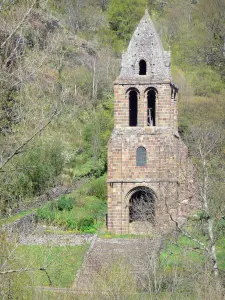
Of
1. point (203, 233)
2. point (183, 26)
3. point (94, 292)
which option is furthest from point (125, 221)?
point (183, 26)

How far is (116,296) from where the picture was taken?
43.8ft

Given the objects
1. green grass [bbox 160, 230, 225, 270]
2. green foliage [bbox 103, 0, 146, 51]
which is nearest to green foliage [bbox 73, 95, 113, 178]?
green grass [bbox 160, 230, 225, 270]

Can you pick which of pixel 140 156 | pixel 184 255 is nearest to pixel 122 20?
pixel 140 156

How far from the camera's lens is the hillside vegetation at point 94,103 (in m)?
15.6

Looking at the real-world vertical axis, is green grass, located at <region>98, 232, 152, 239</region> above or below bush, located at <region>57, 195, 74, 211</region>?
below

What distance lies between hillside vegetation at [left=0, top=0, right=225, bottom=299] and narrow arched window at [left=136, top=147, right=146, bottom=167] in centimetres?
257

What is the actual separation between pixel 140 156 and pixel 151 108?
2881 mm

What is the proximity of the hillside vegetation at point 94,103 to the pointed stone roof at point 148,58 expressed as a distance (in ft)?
11.2

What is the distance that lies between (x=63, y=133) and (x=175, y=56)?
18236 millimetres

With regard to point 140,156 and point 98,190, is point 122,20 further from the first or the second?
point 140,156

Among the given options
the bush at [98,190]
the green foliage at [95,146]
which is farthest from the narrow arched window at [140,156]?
the green foliage at [95,146]

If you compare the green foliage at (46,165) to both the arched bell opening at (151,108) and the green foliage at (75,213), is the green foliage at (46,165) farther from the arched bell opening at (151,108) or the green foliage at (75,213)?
the arched bell opening at (151,108)

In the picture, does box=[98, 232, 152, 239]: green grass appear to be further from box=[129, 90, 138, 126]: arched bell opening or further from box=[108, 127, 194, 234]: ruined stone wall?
box=[129, 90, 138, 126]: arched bell opening

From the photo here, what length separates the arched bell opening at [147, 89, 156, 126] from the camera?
27122 mm
